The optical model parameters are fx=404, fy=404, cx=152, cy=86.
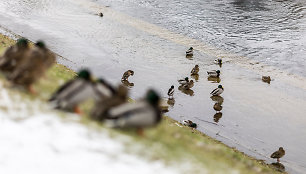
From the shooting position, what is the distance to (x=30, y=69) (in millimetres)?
12273

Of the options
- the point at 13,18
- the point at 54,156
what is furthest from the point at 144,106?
the point at 13,18

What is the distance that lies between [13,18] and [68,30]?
23.7 ft

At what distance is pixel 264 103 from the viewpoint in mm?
28734

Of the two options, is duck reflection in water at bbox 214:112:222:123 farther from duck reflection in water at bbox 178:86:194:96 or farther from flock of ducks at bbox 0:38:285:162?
flock of ducks at bbox 0:38:285:162

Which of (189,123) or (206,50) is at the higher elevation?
(206,50)

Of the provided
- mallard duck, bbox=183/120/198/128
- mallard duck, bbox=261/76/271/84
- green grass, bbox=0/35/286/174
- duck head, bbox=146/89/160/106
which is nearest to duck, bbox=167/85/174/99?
A: mallard duck, bbox=183/120/198/128

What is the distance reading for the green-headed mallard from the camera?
1072cm

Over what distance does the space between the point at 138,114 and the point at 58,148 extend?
8.12 feet

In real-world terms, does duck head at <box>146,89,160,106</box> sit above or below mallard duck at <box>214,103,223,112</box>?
above

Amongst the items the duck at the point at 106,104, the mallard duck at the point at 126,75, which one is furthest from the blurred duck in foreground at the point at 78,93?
the mallard duck at the point at 126,75

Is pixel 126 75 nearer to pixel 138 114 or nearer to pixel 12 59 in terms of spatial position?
pixel 12 59

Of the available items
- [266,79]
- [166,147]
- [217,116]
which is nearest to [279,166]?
[217,116]

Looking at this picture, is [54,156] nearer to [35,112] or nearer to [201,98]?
[35,112]

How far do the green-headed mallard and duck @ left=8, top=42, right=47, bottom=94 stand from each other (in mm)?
2921
